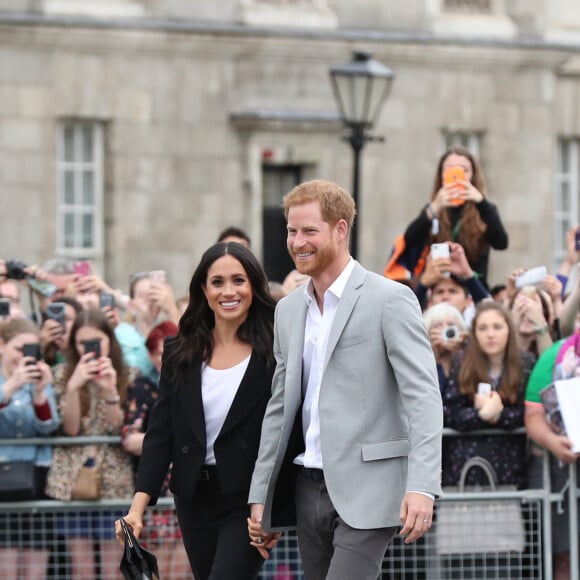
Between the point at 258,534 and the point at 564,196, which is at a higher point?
the point at 564,196

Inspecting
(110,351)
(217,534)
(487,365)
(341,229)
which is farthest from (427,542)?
(341,229)

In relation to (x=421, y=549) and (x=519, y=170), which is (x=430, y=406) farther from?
(x=519, y=170)

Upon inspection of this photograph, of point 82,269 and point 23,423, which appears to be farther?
point 82,269

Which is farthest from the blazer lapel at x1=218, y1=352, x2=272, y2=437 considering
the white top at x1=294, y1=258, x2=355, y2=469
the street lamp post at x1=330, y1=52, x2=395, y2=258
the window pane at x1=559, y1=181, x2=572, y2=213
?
the window pane at x1=559, y1=181, x2=572, y2=213

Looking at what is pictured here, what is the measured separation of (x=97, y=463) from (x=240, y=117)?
1376 cm

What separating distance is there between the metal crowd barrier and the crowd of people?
0.05 metres

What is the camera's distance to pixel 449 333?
369 inches

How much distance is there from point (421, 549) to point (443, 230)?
2120 millimetres

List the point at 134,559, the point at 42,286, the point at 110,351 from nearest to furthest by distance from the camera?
the point at 134,559 → the point at 110,351 → the point at 42,286

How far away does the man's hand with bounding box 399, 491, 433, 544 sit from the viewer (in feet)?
20.7

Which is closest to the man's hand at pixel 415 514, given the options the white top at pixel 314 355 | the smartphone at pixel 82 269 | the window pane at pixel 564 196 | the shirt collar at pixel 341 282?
the white top at pixel 314 355

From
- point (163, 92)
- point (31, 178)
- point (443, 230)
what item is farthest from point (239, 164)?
point (443, 230)

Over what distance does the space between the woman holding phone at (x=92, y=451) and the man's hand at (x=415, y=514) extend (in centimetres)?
299

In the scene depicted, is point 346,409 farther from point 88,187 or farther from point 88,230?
point 88,187
